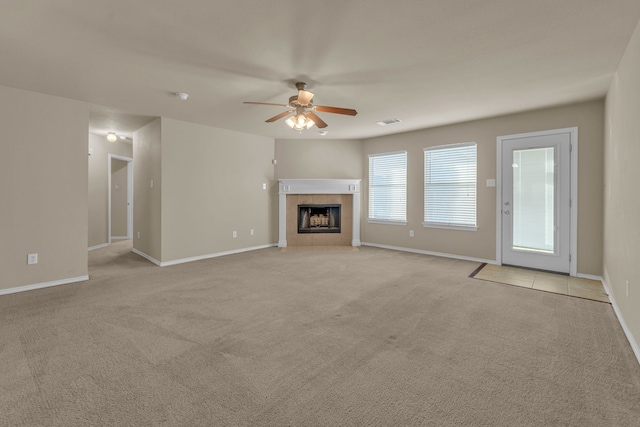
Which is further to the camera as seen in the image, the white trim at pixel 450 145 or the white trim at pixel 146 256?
the white trim at pixel 450 145

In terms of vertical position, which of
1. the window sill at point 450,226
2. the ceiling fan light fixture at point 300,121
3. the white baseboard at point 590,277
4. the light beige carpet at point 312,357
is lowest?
the light beige carpet at point 312,357

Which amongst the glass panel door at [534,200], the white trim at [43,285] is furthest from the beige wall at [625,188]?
the white trim at [43,285]

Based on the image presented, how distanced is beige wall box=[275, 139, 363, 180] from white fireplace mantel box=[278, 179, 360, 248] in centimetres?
24

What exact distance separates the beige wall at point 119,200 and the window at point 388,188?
6.57 metres

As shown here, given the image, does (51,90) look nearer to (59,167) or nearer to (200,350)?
(59,167)

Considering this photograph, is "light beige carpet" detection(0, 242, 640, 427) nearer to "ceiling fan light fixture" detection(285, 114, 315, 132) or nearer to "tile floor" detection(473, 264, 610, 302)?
"tile floor" detection(473, 264, 610, 302)

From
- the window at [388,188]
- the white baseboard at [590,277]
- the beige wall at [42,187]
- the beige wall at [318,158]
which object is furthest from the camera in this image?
the beige wall at [318,158]

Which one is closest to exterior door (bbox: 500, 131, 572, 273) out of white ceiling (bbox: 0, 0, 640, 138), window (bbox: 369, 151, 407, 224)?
white ceiling (bbox: 0, 0, 640, 138)

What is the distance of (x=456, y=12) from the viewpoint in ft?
7.16

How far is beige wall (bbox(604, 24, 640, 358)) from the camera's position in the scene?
7.73ft

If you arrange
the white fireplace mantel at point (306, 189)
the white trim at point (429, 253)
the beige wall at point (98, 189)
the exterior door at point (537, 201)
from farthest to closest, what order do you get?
the white fireplace mantel at point (306, 189), the beige wall at point (98, 189), the white trim at point (429, 253), the exterior door at point (537, 201)

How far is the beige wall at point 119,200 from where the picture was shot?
8.26 metres

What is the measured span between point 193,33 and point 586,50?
3436 millimetres

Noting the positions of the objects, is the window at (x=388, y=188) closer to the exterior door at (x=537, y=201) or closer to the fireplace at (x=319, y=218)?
the fireplace at (x=319, y=218)
